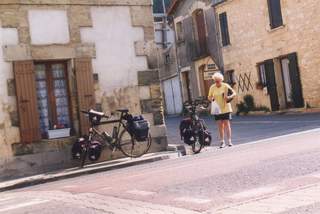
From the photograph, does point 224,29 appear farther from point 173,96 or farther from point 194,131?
point 194,131

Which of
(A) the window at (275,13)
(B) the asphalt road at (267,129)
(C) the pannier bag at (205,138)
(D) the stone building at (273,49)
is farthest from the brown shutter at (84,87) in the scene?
Result: (A) the window at (275,13)

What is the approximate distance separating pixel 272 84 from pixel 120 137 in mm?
13419

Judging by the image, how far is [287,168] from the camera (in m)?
6.38

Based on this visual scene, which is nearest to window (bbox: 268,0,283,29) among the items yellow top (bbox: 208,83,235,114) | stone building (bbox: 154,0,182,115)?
stone building (bbox: 154,0,182,115)

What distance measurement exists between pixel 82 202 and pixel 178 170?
2175 mm

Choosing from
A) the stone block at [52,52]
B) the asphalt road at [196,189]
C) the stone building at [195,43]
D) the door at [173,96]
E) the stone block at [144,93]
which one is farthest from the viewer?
the door at [173,96]

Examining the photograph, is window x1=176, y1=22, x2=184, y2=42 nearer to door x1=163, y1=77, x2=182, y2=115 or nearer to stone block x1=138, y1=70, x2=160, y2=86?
door x1=163, y1=77, x2=182, y2=115

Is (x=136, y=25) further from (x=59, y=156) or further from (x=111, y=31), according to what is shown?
(x=59, y=156)

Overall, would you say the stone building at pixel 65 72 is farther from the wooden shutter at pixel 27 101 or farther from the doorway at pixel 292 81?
the doorway at pixel 292 81

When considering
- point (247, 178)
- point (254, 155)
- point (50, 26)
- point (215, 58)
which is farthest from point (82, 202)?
point (215, 58)

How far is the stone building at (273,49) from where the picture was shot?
828 inches

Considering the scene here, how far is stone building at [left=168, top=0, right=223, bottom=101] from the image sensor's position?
28.1 metres

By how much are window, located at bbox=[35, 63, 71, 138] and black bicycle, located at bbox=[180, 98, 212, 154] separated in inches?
98.3

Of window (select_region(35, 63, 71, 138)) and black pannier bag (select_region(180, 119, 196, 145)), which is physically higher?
window (select_region(35, 63, 71, 138))
